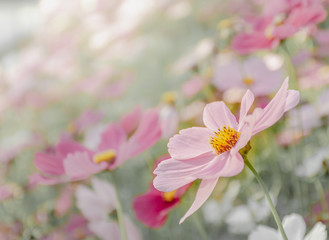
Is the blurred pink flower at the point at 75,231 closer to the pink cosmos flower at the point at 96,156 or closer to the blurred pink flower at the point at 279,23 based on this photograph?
the pink cosmos flower at the point at 96,156

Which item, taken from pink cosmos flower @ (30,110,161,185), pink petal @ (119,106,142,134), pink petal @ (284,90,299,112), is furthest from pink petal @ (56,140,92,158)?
pink petal @ (284,90,299,112)

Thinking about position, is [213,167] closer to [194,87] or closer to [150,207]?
[150,207]

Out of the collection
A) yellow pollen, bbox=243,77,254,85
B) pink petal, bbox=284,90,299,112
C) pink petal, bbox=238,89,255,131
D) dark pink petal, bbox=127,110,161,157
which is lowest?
yellow pollen, bbox=243,77,254,85

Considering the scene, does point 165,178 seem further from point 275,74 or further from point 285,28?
point 275,74

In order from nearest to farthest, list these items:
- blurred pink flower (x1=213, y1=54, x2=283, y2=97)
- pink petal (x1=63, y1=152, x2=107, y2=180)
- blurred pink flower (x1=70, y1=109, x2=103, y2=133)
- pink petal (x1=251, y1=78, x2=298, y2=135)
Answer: pink petal (x1=251, y1=78, x2=298, y2=135)
pink petal (x1=63, y1=152, x2=107, y2=180)
blurred pink flower (x1=213, y1=54, x2=283, y2=97)
blurred pink flower (x1=70, y1=109, x2=103, y2=133)

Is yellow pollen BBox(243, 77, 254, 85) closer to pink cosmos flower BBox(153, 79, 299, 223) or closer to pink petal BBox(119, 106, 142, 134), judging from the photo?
pink petal BBox(119, 106, 142, 134)

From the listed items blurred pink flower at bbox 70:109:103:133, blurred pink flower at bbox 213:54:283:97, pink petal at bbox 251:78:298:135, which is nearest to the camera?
pink petal at bbox 251:78:298:135

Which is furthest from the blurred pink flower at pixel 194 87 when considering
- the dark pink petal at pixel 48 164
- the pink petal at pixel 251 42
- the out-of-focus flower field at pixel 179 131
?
the dark pink petal at pixel 48 164

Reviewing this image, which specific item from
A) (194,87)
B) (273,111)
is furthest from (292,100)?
(194,87)
